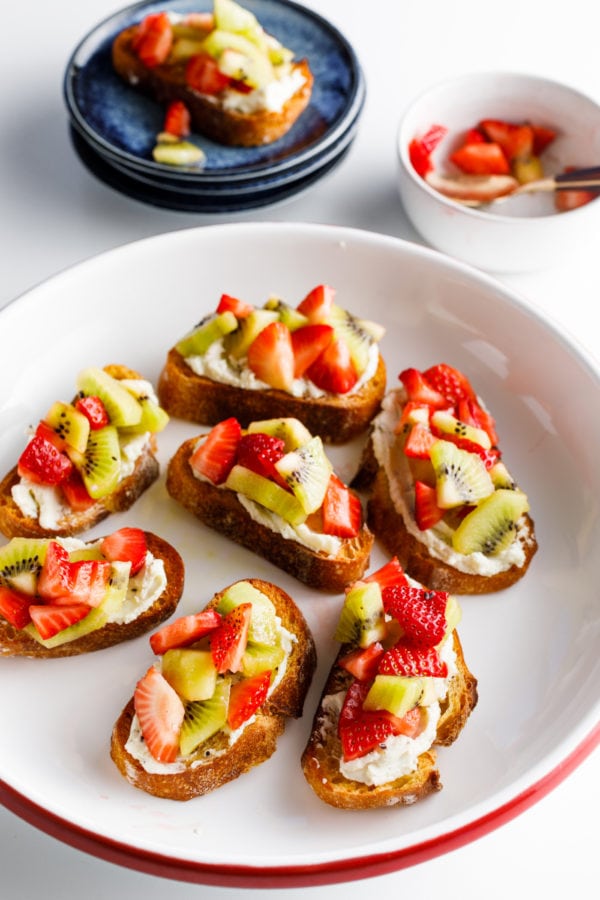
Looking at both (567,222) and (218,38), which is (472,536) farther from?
(218,38)

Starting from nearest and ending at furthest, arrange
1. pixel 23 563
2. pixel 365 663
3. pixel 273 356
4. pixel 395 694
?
pixel 395 694, pixel 365 663, pixel 23 563, pixel 273 356

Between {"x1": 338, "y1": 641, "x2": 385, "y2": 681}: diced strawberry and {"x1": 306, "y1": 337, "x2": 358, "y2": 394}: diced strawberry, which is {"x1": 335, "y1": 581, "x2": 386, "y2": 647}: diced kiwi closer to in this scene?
{"x1": 338, "y1": 641, "x2": 385, "y2": 681}: diced strawberry

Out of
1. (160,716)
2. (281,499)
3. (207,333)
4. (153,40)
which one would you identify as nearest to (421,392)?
(281,499)

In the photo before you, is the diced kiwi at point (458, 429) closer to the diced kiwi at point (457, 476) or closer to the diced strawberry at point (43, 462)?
the diced kiwi at point (457, 476)

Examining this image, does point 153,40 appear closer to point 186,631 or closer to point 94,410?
point 94,410

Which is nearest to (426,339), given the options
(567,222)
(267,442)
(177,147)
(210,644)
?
(567,222)

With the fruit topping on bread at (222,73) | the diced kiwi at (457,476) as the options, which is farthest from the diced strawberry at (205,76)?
the diced kiwi at (457,476)
